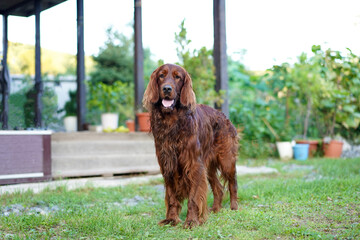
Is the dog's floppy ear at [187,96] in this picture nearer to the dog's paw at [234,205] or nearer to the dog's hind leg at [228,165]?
the dog's hind leg at [228,165]

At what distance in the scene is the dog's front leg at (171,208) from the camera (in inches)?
120

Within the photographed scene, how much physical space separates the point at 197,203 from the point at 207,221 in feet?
0.60

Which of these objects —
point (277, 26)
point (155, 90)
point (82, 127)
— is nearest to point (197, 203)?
point (155, 90)

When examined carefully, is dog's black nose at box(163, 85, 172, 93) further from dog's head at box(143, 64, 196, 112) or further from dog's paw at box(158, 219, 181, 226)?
dog's paw at box(158, 219, 181, 226)

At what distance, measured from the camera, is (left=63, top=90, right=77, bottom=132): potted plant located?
802 cm

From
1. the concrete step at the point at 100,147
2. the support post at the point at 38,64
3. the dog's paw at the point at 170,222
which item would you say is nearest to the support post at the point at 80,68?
the support post at the point at 38,64

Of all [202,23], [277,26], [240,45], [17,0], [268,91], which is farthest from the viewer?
[240,45]

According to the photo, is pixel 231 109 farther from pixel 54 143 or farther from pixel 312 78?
pixel 54 143

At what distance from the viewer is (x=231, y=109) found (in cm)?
838

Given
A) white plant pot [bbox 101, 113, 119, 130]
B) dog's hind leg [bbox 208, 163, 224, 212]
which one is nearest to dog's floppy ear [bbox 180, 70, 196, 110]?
dog's hind leg [bbox 208, 163, 224, 212]

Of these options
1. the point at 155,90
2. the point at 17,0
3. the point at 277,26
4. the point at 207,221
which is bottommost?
the point at 207,221

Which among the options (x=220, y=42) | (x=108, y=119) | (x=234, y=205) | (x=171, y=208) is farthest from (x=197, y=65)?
(x=171, y=208)

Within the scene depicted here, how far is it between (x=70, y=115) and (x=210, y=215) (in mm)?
6116

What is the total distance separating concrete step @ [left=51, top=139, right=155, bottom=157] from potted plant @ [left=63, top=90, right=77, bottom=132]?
2.10 m
